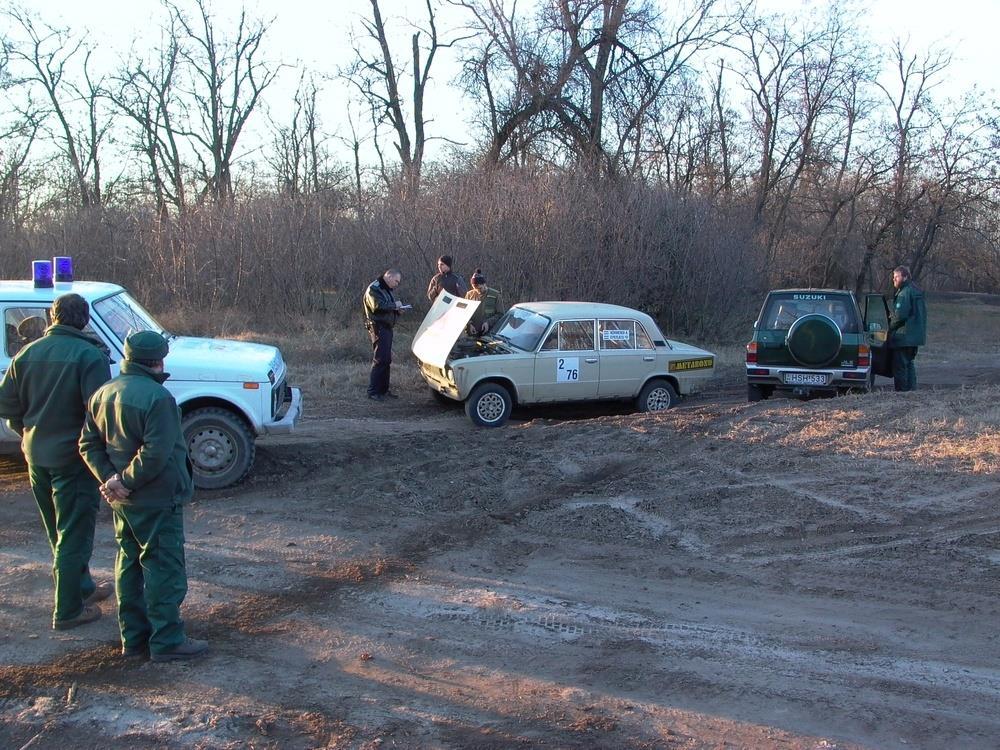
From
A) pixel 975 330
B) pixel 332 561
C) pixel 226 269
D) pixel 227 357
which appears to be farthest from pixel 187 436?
pixel 975 330

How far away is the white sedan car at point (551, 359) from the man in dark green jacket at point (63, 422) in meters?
6.01

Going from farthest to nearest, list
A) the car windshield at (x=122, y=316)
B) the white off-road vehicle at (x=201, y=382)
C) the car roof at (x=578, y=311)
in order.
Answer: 1. the car roof at (x=578, y=311)
2. the car windshield at (x=122, y=316)
3. the white off-road vehicle at (x=201, y=382)

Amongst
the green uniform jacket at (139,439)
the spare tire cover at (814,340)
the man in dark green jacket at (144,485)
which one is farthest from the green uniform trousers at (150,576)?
the spare tire cover at (814,340)

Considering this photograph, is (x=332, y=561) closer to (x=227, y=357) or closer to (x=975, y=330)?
(x=227, y=357)

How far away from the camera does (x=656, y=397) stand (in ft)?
39.2

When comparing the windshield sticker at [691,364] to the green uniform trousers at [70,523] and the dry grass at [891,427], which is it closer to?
the dry grass at [891,427]

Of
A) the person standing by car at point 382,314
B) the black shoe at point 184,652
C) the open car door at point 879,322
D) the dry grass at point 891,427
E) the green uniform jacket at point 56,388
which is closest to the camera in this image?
the black shoe at point 184,652

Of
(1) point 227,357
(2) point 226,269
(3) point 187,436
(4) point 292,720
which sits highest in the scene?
(2) point 226,269

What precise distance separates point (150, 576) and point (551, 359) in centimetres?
717

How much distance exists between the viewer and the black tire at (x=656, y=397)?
11.9m

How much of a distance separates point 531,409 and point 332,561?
6.43m

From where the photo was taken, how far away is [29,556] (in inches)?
248

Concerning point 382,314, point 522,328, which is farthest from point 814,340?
point 382,314

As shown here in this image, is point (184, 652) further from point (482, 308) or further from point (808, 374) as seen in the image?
point (808, 374)
